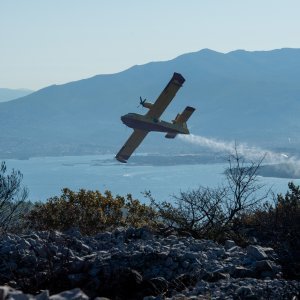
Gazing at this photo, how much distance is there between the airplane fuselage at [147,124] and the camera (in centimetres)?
3344

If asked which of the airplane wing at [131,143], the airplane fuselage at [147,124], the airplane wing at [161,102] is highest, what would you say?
the airplane wing at [161,102]

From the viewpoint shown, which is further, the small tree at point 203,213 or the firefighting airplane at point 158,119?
the firefighting airplane at point 158,119

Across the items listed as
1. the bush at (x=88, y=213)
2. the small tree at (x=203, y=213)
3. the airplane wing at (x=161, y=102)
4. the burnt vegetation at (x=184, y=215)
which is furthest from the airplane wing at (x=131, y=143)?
the small tree at (x=203, y=213)

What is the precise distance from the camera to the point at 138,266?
13.3m

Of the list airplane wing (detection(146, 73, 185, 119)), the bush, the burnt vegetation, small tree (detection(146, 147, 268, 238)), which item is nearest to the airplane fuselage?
airplane wing (detection(146, 73, 185, 119))

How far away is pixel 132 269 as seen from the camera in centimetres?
1300

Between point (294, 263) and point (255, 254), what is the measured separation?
Result: 130 centimetres

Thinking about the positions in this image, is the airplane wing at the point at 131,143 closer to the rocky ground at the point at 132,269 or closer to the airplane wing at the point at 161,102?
the airplane wing at the point at 161,102

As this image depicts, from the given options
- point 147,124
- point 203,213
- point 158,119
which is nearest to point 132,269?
point 203,213

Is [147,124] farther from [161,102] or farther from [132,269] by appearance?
[132,269]

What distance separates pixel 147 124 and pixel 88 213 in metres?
12.9

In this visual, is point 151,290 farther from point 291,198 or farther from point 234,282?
point 291,198

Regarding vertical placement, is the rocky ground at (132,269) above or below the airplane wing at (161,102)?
below

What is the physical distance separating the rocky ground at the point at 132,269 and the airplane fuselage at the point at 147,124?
18777 mm
